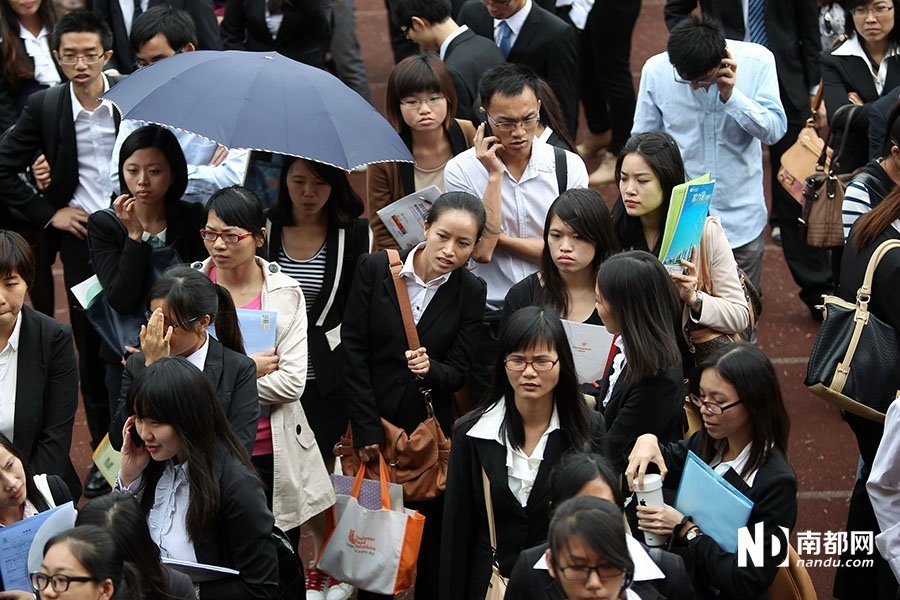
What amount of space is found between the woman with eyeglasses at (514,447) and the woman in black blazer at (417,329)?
0.95m

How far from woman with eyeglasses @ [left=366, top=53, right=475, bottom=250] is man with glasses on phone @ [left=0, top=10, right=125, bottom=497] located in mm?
1431

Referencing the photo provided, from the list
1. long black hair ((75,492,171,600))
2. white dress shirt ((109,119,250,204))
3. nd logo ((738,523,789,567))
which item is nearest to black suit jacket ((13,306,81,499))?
white dress shirt ((109,119,250,204))

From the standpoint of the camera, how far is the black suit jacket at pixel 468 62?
7.29 metres

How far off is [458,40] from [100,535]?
14.6ft

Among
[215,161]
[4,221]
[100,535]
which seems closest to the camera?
[100,535]

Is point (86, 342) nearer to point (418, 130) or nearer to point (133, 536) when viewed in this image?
point (418, 130)

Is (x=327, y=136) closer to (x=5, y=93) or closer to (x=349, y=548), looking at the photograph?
(x=349, y=548)

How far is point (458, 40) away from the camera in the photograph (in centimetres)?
767

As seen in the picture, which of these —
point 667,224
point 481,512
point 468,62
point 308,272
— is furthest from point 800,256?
point 481,512

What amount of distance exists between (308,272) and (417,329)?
0.63 m

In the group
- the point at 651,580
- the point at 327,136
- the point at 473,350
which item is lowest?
the point at 473,350

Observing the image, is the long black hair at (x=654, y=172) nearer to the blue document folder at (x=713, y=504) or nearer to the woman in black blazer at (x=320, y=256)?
the woman in black blazer at (x=320, y=256)

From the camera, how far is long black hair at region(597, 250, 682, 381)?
4820 millimetres

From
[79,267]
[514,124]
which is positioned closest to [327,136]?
[514,124]
